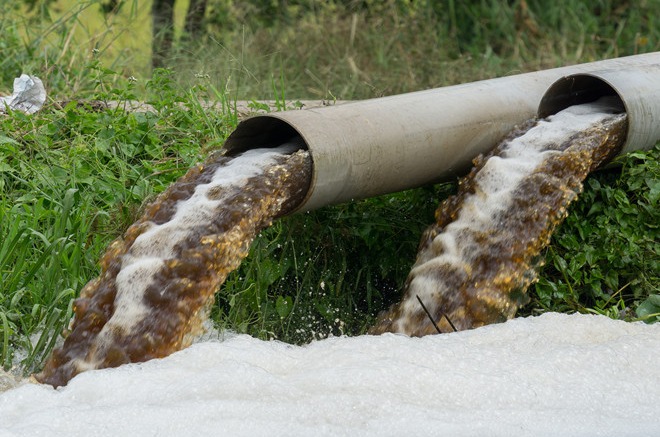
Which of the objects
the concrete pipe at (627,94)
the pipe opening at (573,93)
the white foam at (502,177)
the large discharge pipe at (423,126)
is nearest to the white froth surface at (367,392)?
the white foam at (502,177)

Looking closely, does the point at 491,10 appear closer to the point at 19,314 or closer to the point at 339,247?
the point at 339,247

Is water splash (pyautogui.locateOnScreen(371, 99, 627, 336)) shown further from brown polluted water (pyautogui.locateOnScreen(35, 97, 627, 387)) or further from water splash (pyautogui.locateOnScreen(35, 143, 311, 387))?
water splash (pyautogui.locateOnScreen(35, 143, 311, 387))

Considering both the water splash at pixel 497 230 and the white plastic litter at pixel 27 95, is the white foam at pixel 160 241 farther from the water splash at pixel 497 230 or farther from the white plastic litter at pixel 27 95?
the white plastic litter at pixel 27 95

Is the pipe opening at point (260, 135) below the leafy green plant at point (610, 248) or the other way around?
the other way around

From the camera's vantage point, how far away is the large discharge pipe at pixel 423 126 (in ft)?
12.9

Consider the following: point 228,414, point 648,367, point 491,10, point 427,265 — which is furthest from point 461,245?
point 491,10

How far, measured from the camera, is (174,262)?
360cm

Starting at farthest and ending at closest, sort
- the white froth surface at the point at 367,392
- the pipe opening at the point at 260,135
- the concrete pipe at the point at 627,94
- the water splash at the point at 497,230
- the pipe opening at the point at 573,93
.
A: the pipe opening at the point at 573,93, the concrete pipe at the point at 627,94, the pipe opening at the point at 260,135, the water splash at the point at 497,230, the white froth surface at the point at 367,392

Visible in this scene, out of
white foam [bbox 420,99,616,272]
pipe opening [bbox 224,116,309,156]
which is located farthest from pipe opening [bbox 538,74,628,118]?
pipe opening [bbox 224,116,309,156]

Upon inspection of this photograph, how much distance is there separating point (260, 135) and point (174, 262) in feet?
2.58

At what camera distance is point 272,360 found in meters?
3.34

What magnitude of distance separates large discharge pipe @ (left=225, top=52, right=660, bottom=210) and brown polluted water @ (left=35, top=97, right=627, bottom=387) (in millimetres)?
89

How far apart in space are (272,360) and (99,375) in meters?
0.51

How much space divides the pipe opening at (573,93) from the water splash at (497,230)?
11.4 inches
